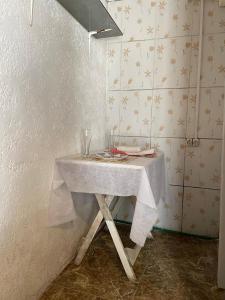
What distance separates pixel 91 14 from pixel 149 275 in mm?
1617

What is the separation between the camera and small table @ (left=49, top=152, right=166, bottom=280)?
3.43ft

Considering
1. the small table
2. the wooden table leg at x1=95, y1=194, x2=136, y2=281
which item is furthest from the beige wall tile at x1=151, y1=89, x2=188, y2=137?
the wooden table leg at x1=95, y1=194, x2=136, y2=281

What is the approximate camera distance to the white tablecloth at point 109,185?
→ 1.04m

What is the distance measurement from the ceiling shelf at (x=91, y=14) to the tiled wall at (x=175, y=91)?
295 mm

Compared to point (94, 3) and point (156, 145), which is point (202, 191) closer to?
point (156, 145)

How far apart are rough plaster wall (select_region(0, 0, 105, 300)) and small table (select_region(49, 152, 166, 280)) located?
2.7 inches

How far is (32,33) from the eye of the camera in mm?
986

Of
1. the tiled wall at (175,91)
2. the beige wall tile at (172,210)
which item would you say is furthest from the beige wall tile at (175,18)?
the beige wall tile at (172,210)

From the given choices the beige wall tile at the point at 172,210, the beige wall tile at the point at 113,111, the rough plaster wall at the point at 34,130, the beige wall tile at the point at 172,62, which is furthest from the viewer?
the beige wall tile at the point at 113,111

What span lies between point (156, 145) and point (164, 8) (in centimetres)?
107

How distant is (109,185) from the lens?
1.11m

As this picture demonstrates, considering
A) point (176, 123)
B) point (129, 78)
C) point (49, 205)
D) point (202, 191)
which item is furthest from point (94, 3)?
point (202, 191)

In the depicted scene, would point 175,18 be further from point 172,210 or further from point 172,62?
point 172,210

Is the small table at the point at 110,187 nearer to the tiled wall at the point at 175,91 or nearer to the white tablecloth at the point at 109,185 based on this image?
the white tablecloth at the point at 109,185
